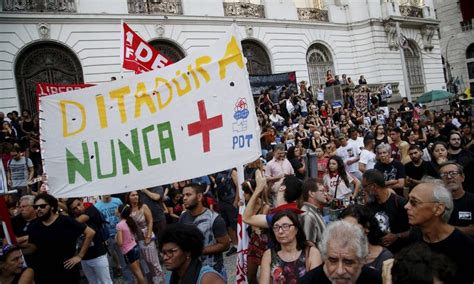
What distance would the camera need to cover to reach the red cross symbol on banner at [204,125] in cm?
413

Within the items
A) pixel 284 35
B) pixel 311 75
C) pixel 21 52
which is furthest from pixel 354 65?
pixel 21 52

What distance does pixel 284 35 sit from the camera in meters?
24.7

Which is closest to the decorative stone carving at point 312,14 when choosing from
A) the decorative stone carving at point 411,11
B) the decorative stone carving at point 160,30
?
the decorative stone carving at point 411,11

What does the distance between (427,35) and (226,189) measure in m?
28.1

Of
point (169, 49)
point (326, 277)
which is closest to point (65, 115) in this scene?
point (326, 277)

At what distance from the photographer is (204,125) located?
4.20 meters

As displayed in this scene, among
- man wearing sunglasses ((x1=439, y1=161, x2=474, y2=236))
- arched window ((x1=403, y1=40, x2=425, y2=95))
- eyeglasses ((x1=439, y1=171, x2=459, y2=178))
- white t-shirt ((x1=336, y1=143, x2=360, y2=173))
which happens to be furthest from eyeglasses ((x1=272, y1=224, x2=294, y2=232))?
arched window ((x1=403, y1=40, x2=425, y2=95))

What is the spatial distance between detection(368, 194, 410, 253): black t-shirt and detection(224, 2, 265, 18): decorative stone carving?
65.7 feet

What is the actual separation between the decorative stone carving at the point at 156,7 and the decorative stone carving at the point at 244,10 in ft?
9.33

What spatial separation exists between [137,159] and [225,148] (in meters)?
0.98

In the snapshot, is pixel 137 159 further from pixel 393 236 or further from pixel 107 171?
pixel 393 236

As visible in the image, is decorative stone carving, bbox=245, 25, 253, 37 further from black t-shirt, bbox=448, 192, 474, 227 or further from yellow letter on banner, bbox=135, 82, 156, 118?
black t-shirt, bbox=448, 192, 474, 227

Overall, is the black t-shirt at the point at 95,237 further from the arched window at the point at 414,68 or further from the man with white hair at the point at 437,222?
the arched window at the point at 414,68

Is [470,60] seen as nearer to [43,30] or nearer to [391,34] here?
[391,34]
